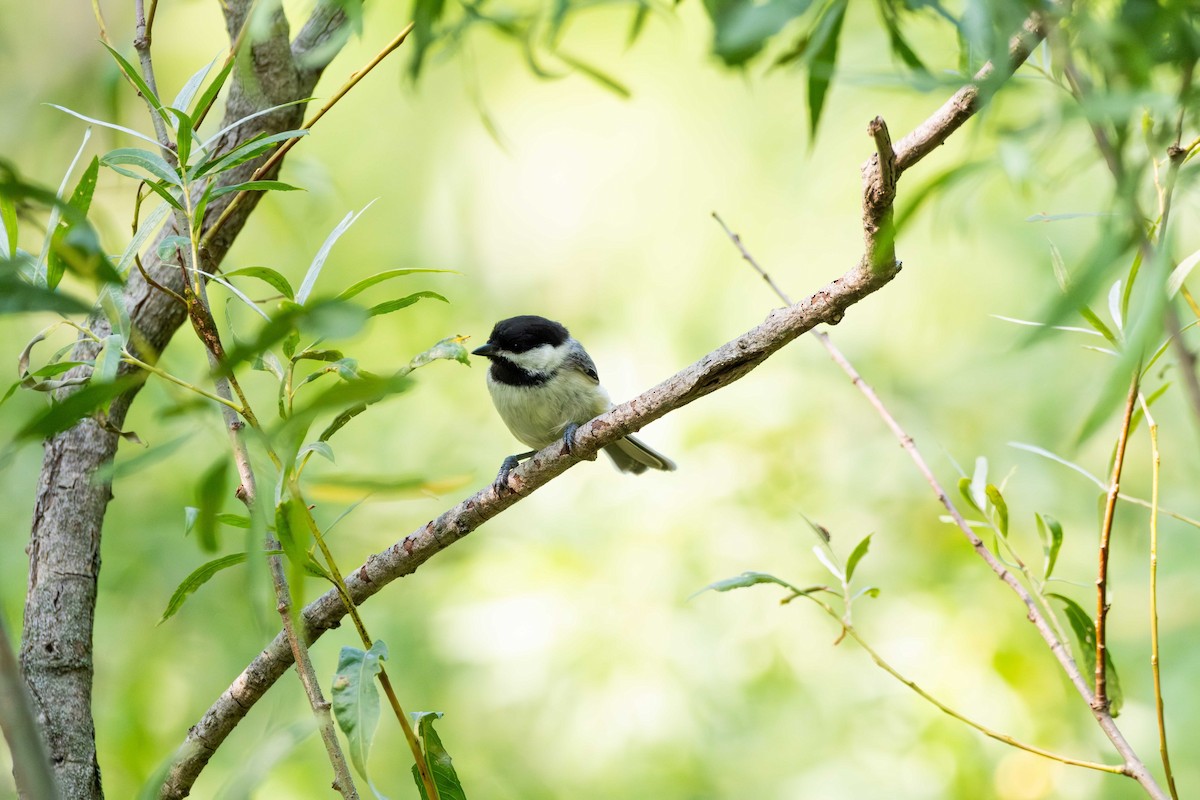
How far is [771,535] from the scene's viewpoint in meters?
3.81

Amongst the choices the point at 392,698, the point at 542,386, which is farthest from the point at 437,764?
the point at 542,386

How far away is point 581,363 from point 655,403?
1.65 m

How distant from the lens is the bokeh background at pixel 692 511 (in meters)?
3.34

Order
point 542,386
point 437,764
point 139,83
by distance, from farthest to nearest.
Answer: point 542,386 < point 437,764 < point 139,83

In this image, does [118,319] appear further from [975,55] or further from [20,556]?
[20,556]

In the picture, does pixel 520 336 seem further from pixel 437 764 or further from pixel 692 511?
pixel 437 764

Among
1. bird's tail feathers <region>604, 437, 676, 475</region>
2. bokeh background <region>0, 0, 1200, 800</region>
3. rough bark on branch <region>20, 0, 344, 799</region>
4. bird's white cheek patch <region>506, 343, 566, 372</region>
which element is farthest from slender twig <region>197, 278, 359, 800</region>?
bird's tail feathers <region>604, 437, 676, 475</region>

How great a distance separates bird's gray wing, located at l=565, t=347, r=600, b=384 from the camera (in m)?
3.12

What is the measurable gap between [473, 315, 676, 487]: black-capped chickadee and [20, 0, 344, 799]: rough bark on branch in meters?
1.05

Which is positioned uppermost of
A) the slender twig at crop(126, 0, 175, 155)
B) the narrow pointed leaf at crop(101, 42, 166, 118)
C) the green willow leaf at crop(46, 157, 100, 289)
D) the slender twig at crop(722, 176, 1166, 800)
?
the slender twig at crop(126, 0, 175, 155)

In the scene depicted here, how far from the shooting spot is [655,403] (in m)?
1.53

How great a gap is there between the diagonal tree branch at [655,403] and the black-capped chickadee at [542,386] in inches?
45.0

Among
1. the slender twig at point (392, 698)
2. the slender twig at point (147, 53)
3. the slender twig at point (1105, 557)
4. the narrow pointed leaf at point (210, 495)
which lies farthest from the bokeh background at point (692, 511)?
the narrow pointed leaf at point (210, 495)

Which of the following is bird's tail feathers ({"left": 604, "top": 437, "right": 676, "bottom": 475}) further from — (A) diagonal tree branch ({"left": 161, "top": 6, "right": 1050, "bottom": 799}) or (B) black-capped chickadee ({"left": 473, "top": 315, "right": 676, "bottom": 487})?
(A) diagonal tree branch ({"left": 161, "top": 6, "right": 1050, "bottom": 799})
